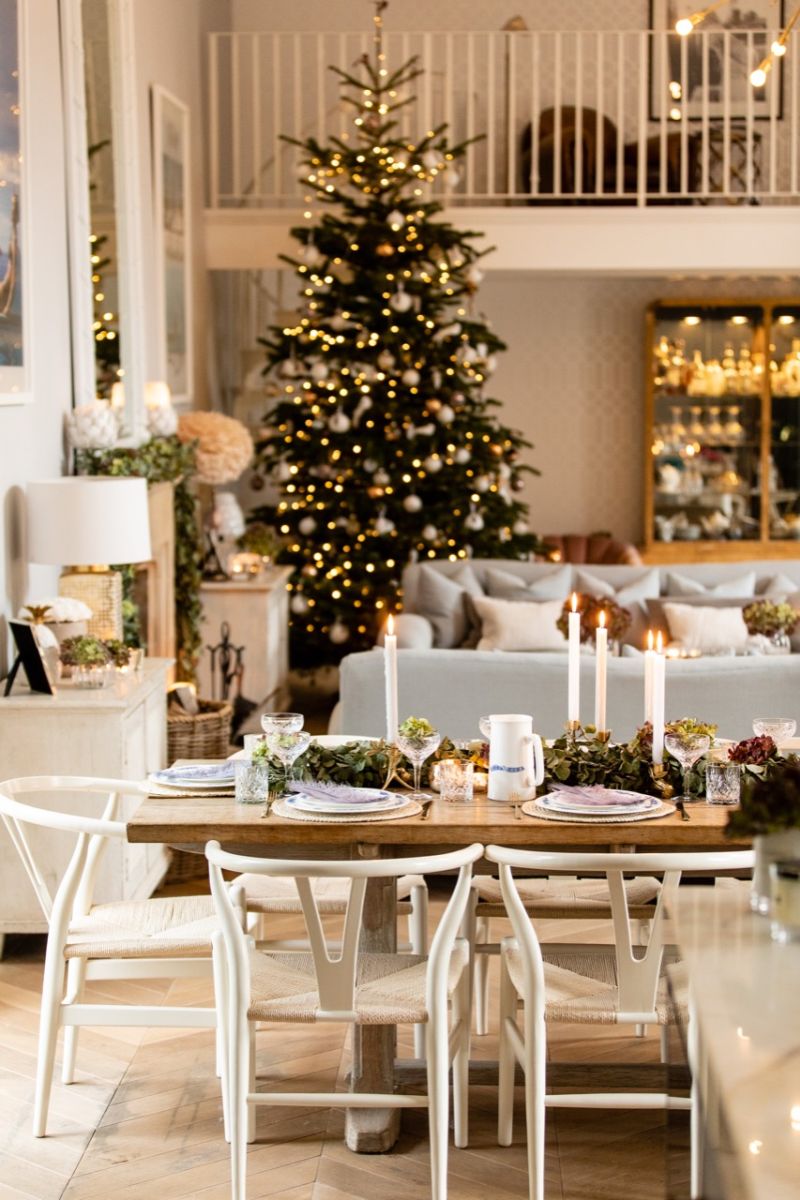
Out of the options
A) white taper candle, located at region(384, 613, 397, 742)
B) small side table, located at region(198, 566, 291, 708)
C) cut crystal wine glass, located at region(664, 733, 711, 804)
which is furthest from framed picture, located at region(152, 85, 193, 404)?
cut crystal wine glass, located at region(664, 733, 711, 804)

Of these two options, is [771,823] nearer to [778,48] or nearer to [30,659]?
[778,48]

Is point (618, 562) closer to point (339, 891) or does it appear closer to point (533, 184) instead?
point (533, 184)

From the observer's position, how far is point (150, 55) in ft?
24.6

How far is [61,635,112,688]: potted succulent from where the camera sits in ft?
15.7

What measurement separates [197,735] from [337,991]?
309 cm

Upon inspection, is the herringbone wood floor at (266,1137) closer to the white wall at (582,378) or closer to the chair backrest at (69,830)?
the chair backrest at (69,830)

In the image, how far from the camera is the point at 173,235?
7883 millimetres

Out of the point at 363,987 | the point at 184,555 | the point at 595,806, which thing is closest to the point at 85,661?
→ the point at 363,987

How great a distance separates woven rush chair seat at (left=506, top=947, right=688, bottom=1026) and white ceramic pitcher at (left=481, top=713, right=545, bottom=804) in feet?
1.12

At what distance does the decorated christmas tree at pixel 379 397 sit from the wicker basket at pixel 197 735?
2497 millimetres

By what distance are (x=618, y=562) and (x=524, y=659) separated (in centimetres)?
407

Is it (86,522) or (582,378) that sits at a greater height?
(582,378)

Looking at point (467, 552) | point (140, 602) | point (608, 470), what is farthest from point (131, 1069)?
point (608, 470)

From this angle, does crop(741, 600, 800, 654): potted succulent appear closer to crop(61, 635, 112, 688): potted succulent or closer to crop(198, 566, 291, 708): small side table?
crop(198, 566, 291, 708): small side table
